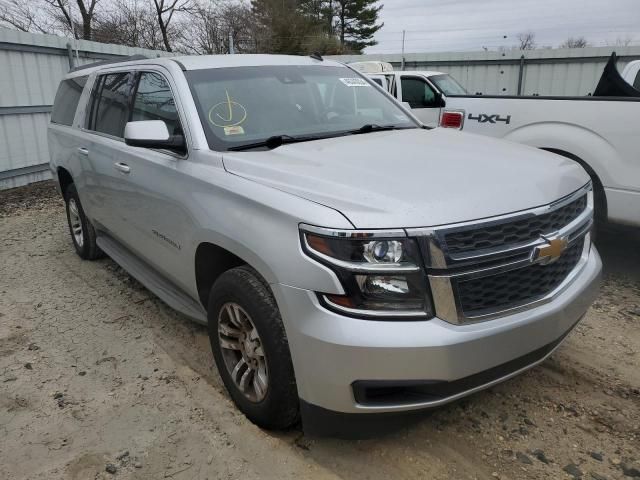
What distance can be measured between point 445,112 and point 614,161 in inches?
83.9

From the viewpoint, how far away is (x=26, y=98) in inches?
358

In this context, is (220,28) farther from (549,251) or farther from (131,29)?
(549,251)

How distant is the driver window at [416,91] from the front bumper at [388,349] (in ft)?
27.3

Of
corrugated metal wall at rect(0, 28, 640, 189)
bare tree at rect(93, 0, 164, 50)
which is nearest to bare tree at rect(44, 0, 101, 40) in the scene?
bare tree at rect(93, 0, 164, 50)

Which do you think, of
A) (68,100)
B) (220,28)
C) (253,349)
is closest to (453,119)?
(68,100)

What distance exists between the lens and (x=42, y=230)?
22.5 ft

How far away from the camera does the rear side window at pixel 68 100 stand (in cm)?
519

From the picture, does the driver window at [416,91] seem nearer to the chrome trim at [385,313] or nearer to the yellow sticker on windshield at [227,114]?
the yellow sticker on windshield at [227,114]

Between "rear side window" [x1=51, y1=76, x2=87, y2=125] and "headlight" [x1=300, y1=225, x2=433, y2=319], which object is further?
"rear side window" [x1=51, y1=76, x2=87, y2=125]

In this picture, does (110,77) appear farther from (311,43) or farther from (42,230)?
(311,43)

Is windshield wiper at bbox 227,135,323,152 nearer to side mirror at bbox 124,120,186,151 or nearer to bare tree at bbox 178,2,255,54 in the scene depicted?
side mirror at bbox 124,120,186,151

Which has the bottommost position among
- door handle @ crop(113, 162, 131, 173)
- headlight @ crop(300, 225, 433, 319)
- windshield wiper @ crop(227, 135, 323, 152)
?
headlight @ crop(300, 225, 433, 319)

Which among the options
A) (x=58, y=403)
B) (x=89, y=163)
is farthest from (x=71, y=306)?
(x=58, y=403)

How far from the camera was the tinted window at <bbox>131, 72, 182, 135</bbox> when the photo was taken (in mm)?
3400
